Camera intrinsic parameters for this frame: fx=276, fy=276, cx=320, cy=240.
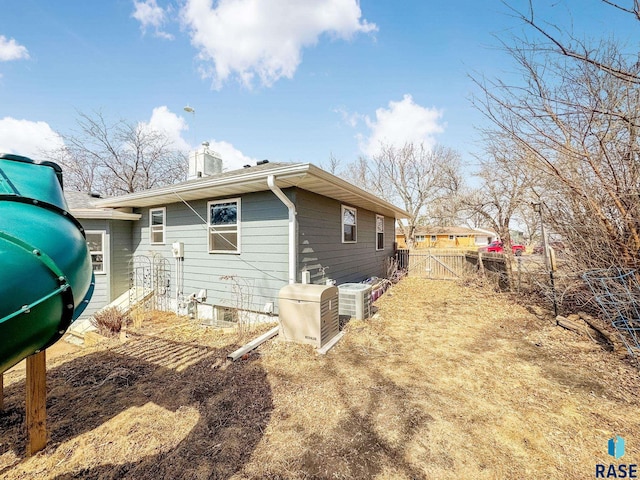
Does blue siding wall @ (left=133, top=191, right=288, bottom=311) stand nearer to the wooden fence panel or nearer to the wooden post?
the wooden post

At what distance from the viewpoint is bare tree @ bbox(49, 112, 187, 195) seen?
15.5 m

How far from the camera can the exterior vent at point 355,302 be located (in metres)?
6.10

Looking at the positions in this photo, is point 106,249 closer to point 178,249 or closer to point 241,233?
point 178,249

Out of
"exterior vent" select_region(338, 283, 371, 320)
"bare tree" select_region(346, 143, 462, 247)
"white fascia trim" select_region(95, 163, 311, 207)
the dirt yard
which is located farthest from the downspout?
"bare tree" select_region(346, 143, 462, 247)

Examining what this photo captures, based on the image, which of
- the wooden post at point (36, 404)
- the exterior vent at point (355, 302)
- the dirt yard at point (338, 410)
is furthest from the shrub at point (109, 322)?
the exterior vent at point (355, 302)

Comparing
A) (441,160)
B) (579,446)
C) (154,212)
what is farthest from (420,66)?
(441,160)

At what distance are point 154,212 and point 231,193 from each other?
3605 mm

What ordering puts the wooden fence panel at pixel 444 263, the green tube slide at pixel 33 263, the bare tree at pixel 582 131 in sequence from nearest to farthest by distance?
the green tube slide at pixel 33 263 → the bare tree at pixel 582 131 → the wooden fence panel at pixel 444 263

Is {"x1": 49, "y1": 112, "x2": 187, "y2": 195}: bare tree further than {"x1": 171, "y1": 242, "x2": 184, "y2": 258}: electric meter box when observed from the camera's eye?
Yes

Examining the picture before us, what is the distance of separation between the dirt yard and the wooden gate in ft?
24.4

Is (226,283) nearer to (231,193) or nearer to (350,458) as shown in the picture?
(231,193)

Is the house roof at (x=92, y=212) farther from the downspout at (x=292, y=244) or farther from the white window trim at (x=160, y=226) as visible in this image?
the downspout at (x=292, y=244)

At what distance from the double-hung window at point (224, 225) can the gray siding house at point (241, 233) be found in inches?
1.0

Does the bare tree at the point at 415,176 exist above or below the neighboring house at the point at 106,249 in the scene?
above
